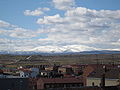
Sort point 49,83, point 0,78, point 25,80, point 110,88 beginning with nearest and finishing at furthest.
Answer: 1. point 110,88
2. point 0,78
3. point 25,80
4. point 49,83

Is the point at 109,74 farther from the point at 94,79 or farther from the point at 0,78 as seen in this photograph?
the point at 0,78

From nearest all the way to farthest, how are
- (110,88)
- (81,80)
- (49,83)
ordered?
(110,88) → (49,83) → (81,80)

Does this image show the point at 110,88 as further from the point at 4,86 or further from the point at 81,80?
the point at 81,80

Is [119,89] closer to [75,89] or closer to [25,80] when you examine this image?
[75,89]

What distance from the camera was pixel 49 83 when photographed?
7688cm

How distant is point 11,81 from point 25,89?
4.09 meters

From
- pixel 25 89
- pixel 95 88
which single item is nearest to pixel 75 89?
pixel 95 88

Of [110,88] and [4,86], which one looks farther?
[4,86]

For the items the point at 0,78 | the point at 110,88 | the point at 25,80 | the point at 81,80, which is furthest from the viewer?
the point at 81,80

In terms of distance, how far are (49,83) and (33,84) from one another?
6804 mm

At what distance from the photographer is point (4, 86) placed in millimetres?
66188

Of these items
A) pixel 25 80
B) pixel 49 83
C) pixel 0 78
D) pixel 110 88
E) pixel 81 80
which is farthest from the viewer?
pixel 81 80

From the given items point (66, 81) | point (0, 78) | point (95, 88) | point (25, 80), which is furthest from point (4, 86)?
point (95, 88)

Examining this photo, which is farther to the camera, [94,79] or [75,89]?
[94,79]
